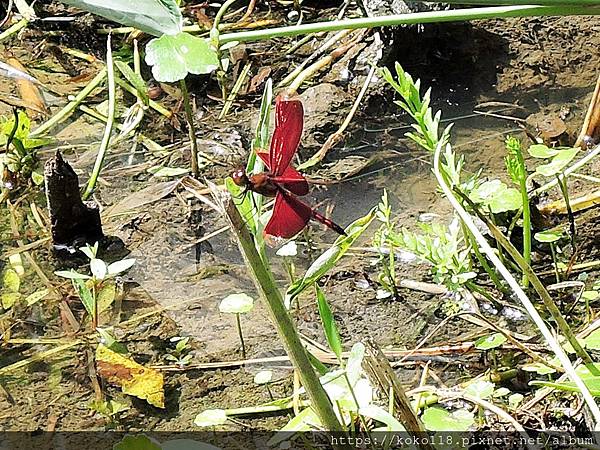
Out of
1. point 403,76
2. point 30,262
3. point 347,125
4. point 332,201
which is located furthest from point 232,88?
point 403,76

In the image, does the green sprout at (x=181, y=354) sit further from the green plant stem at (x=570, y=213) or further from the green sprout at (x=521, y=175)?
the green plant stem at (x=570, y=213)

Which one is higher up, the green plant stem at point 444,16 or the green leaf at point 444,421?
the green plant stem at point 444,16

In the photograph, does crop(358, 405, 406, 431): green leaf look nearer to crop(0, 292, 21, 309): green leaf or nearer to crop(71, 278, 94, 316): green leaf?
crop(71, 278, 94, 316): green leaf

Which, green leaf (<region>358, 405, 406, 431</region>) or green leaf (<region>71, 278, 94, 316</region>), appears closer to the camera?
green leaf (<region>358, 405, 406, 431</region>)

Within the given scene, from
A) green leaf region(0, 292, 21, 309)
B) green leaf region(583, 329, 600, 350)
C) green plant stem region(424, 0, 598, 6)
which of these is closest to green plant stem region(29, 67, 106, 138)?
green leaf region(0, 292, 21, 309)

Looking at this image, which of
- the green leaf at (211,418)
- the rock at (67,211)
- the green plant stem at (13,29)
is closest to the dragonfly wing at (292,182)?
the green leaf at (211,418)

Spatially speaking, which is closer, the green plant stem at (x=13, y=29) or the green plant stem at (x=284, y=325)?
the green plant stem at (x=284, y=325)

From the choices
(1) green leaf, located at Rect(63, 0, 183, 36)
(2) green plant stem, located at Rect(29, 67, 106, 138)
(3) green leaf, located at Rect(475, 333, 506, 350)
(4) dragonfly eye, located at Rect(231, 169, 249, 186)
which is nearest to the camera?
(4) dragonfly eye, located at Rect(231, 169, 249, 186)

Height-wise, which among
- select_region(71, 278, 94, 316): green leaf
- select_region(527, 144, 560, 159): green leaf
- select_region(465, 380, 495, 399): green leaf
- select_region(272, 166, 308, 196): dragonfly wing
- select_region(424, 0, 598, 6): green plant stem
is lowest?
select_region(465, 380, 495, 399): green leaf
